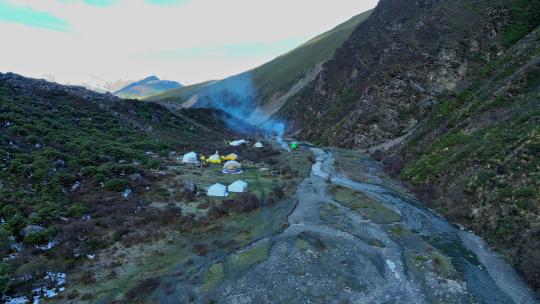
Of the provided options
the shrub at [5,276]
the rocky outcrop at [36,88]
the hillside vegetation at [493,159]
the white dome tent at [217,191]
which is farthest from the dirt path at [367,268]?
the rocky outcrop at [36,88]

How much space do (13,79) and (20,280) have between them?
68.4 meters

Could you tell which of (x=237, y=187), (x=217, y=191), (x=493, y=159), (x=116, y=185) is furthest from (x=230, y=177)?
(x=493, y=159)

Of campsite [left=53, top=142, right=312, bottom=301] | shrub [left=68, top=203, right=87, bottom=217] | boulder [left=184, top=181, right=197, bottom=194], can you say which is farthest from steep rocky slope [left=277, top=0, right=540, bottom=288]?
shrub [left=68, top=203, right=87, bottom=217]

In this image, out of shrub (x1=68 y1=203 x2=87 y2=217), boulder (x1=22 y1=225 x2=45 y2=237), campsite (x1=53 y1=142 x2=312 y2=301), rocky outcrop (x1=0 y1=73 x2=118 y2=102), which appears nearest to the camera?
campsite (x1=53 y1=142 x2=312 y2=301)

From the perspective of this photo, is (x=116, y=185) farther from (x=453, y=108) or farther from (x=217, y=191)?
(x=453, y=108)

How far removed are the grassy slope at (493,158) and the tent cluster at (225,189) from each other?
22993 millimetres

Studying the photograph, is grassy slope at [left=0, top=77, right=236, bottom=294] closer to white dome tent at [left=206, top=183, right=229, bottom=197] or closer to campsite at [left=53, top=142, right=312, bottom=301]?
campsite at [left=53, top=142, right=312, bottom=301]

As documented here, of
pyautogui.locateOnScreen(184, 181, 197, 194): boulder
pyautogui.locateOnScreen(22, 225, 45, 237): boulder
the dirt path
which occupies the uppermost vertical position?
pyautogui.locateOnScreen(22, 225, 45, 237): boulder

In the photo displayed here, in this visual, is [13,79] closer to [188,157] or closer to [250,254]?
[188,157]

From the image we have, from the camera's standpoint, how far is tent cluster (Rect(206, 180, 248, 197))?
137 ft

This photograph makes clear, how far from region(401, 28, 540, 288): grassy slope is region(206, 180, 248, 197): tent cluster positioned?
75.4 feet

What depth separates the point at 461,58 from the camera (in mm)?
77312

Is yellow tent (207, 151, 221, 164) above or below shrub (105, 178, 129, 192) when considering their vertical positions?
below

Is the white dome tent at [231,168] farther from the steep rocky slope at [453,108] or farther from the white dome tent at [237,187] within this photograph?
the steep rocky slope at [453,108]
